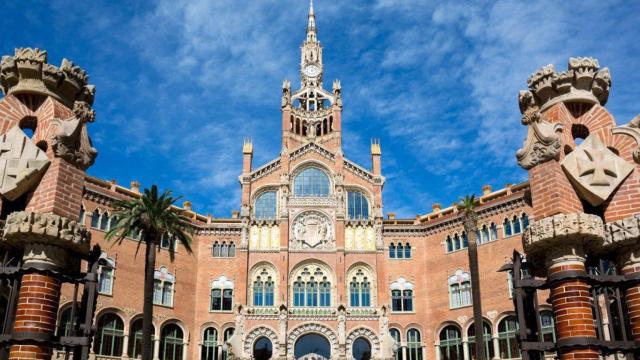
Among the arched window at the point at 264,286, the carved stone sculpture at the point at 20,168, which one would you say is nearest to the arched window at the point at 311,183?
the arched window at the point at 264,286

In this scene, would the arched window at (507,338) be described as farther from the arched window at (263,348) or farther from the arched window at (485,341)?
the arched window at (263,348)

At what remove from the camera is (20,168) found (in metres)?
14.2

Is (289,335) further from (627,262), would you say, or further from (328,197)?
(627,262)

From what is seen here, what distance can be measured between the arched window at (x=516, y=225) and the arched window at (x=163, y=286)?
87.6ft

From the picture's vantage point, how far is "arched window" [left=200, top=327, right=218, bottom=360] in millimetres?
49938

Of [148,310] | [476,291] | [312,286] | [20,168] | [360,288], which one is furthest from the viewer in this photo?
[360,288]

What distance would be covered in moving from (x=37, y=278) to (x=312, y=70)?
180 feet

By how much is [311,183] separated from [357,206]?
456cm

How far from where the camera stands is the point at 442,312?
50344 mm

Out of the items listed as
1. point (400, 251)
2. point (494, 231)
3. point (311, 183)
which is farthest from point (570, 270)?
point (311, 183)

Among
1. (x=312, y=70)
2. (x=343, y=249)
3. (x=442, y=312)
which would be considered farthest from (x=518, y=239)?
(x=312, y=70)

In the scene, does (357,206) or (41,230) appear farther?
(357,206)

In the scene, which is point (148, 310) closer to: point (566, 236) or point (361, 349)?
point (566, 236)

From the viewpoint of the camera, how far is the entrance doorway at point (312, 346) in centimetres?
4931
